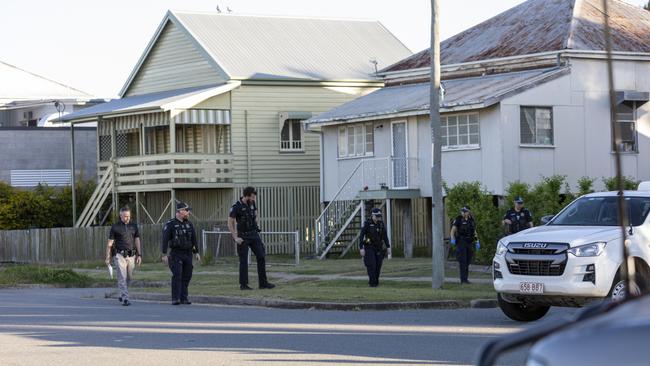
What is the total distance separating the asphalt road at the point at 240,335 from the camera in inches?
495

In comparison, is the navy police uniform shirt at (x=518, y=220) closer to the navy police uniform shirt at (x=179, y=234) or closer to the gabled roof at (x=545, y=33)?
the navy police uniform shirt at (x=179, y=234)

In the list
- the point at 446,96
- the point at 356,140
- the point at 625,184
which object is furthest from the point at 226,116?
the point at 625,184

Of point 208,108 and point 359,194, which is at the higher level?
point 208,108

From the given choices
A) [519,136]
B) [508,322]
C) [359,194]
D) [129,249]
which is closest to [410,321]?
[508,322]

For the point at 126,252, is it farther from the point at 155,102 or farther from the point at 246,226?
the point at 155,102

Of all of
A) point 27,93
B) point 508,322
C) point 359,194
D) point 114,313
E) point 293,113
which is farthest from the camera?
point 27,93

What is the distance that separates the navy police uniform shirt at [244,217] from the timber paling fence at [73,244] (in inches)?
626

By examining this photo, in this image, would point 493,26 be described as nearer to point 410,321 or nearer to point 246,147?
point 246,147

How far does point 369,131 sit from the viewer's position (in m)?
38.2

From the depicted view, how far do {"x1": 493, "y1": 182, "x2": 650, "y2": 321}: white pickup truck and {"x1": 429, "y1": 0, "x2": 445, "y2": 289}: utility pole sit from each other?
551cm

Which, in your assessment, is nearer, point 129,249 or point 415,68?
A: point 129,249

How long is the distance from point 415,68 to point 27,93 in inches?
1124

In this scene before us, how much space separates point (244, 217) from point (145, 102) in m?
21.0

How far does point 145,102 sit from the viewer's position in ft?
139
